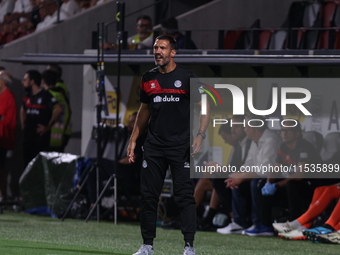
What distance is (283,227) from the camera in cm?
812

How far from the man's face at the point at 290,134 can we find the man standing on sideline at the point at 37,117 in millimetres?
4528

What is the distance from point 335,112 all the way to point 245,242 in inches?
99.3

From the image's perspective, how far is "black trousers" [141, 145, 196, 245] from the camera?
5.53m

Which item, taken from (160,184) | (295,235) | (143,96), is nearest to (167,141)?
(160,184)

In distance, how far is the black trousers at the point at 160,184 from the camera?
218 inches

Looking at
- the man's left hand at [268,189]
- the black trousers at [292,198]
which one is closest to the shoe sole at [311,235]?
the black trousers at [292,198]

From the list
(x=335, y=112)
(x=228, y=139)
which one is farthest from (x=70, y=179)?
(x=335, y=112)

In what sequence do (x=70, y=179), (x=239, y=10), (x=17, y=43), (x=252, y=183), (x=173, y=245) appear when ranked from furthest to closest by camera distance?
(x=17, y=43), (x=239, y=10), (x=70, y=179), (x=252, y=183), (x=173, y=245)

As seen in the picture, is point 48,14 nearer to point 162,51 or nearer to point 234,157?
point 234,157

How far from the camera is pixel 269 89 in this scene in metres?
9.66

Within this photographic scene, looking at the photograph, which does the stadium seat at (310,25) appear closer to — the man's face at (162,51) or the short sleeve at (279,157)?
the short sleeve at (279,157)

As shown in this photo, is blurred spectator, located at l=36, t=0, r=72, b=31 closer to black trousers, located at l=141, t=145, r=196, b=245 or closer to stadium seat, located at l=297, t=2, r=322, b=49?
stadium seat, located at l=297, t=2, r=322, b=49

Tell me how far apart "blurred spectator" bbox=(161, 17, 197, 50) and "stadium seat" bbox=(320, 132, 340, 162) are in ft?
8.86

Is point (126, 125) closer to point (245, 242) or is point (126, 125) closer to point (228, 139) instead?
point (228, 139)
